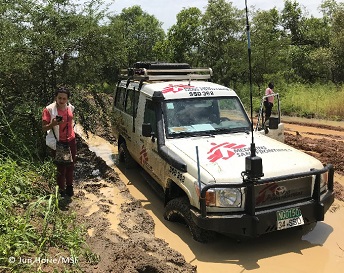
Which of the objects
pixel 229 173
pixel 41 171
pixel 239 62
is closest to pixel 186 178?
pixel 229 173

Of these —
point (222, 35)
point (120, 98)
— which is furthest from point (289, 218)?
point (222, 35)

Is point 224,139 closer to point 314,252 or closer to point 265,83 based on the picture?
point 314,252

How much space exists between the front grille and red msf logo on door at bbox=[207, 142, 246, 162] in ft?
2.19

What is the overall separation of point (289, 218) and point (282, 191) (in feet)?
1.05

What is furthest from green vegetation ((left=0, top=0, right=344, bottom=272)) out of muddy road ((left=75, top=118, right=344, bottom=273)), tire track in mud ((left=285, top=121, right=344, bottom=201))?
tire track in mud ((left=285, top=121, right=344, bottom=201))

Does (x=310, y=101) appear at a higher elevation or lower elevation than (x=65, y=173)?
lower

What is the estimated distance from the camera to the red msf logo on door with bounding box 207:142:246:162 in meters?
4.79

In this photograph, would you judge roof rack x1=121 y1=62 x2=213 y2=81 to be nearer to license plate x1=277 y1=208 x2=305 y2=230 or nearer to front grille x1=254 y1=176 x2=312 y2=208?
front grille x1=254 y1=176 x2=312 y2=208

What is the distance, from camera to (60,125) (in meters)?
5.61

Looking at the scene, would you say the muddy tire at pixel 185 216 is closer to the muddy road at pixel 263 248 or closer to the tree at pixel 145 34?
the muddy road at pixel 263 248

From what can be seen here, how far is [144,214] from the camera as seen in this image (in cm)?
563

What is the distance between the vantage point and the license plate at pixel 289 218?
14.1 feet

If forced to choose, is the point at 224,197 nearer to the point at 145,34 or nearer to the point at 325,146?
the point at 325,146

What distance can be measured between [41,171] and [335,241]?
445 centimetres
